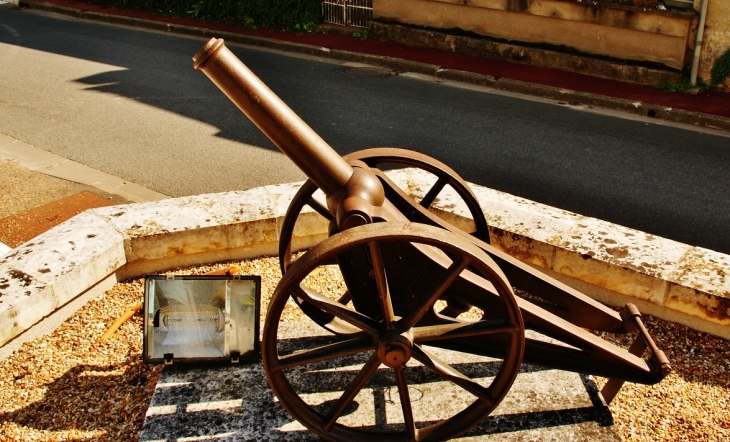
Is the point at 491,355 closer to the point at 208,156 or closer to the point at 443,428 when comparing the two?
the point at 443,428

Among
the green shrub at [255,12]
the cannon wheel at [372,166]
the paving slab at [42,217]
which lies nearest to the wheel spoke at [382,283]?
the cannon wheel at [372,166]

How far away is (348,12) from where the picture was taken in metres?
13.2

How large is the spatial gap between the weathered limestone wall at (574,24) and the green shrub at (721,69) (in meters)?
0.41

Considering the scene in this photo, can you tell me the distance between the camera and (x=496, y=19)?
11281 mm

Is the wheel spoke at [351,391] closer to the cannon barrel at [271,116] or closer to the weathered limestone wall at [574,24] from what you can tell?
the cannon barrel at [271,116]

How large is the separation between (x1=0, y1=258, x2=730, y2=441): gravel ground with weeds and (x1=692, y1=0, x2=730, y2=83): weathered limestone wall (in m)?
6.82

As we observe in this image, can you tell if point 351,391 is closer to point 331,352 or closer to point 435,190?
point 331,352

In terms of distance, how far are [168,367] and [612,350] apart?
2.13m

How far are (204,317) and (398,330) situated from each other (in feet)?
3.73

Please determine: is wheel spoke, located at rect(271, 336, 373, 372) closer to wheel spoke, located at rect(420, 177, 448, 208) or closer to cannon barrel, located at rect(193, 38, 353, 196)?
cannon barrel, located at rect(193, 38, 353, 196)

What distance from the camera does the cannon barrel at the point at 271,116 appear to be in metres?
3.06

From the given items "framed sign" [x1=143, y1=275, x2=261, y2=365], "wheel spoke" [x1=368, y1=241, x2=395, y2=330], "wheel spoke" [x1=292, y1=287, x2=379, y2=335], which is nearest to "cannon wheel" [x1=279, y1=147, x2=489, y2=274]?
"framed sign" [x1=143, y1=275, x2=261, y2=365]

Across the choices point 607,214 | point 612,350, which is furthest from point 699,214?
point 612,350

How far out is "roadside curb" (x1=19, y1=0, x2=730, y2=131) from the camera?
9.12m
